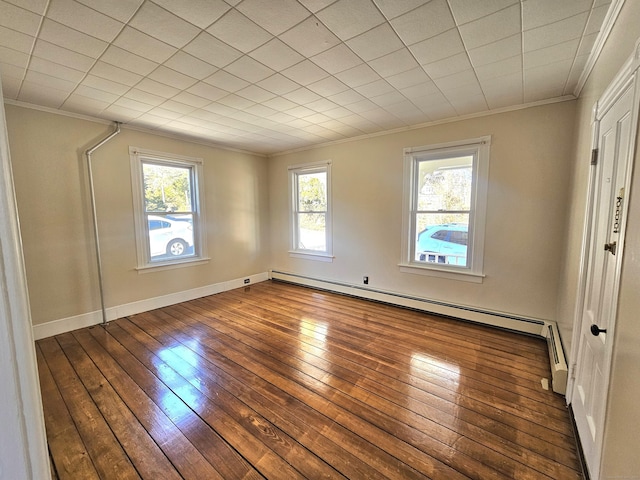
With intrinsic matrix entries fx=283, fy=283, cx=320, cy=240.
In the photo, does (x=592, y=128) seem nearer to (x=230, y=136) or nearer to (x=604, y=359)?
(x=604, y=359)

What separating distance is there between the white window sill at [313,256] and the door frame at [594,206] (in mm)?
3212

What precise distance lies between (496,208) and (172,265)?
4372 millimetres

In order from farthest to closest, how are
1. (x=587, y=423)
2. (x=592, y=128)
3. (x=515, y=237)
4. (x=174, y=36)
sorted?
(x=515, y=237) → (x=592, y=128) → (x=174, y=36) → (x=587, y=423)

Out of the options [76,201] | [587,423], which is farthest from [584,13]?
[76,201]

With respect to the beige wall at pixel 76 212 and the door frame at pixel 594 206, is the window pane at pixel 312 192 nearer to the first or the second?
the beige wall at pixel 76 212

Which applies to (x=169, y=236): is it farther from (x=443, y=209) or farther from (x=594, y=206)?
(x=594, y=206)

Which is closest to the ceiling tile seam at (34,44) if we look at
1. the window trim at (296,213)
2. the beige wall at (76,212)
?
the beige wall at (76,212)

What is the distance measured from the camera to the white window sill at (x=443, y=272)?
11.3ft

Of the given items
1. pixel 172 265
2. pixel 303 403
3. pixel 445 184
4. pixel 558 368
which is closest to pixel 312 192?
pixel 445 184

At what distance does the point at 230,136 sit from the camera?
4.20 m

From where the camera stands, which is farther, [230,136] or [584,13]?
[230,136]

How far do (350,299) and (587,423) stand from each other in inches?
119

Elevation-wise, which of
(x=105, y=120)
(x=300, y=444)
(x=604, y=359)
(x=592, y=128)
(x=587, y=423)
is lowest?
(x=300, y=444)

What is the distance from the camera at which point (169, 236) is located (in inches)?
166
